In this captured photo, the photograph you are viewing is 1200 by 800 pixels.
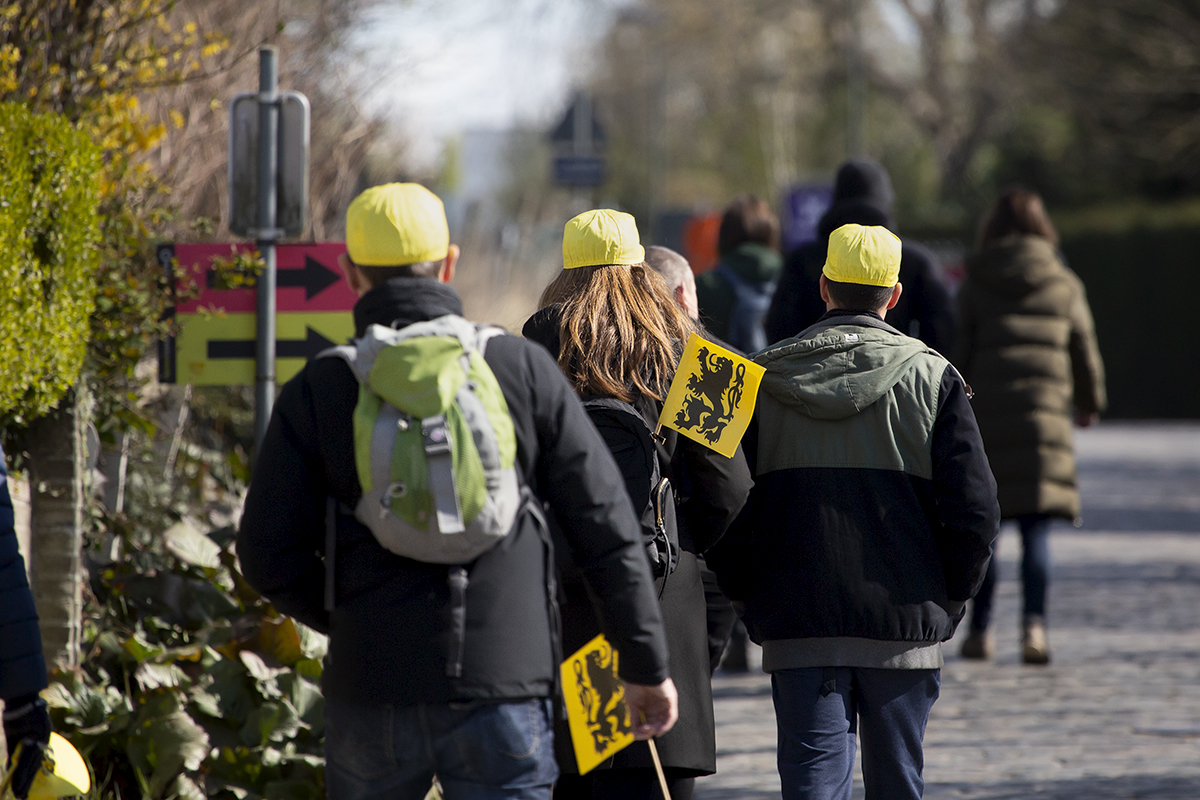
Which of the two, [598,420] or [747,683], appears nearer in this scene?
[598,420]

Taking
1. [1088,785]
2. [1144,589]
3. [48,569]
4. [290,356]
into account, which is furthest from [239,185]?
[1144,589]

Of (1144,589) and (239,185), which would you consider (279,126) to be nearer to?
(239,185)

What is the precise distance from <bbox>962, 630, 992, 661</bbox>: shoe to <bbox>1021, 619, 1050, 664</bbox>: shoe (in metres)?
0.17

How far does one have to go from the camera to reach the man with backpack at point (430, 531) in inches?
100

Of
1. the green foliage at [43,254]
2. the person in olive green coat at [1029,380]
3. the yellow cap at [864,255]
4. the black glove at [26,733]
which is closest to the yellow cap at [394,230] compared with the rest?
the black glove at [26,733]

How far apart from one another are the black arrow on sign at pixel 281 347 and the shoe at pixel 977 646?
340 centimetres

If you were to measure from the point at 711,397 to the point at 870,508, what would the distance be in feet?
1.60

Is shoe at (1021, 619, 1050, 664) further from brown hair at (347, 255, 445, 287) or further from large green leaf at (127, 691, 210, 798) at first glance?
brown hair at (347, 255, 445, 287)

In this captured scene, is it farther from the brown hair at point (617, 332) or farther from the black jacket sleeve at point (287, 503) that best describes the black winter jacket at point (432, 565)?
the brown hair at point (617, 332)

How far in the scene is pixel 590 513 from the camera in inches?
106

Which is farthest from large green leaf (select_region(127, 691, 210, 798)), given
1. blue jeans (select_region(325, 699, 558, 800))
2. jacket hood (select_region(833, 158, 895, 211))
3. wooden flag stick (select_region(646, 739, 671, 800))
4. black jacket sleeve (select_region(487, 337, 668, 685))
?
jacket hood (select_region(833, 158, 895, 211))

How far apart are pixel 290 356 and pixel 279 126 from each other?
0.80 meters

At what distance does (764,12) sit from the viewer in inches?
1398

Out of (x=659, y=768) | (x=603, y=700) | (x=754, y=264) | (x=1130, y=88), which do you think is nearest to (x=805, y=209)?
(x=754, y=264)
